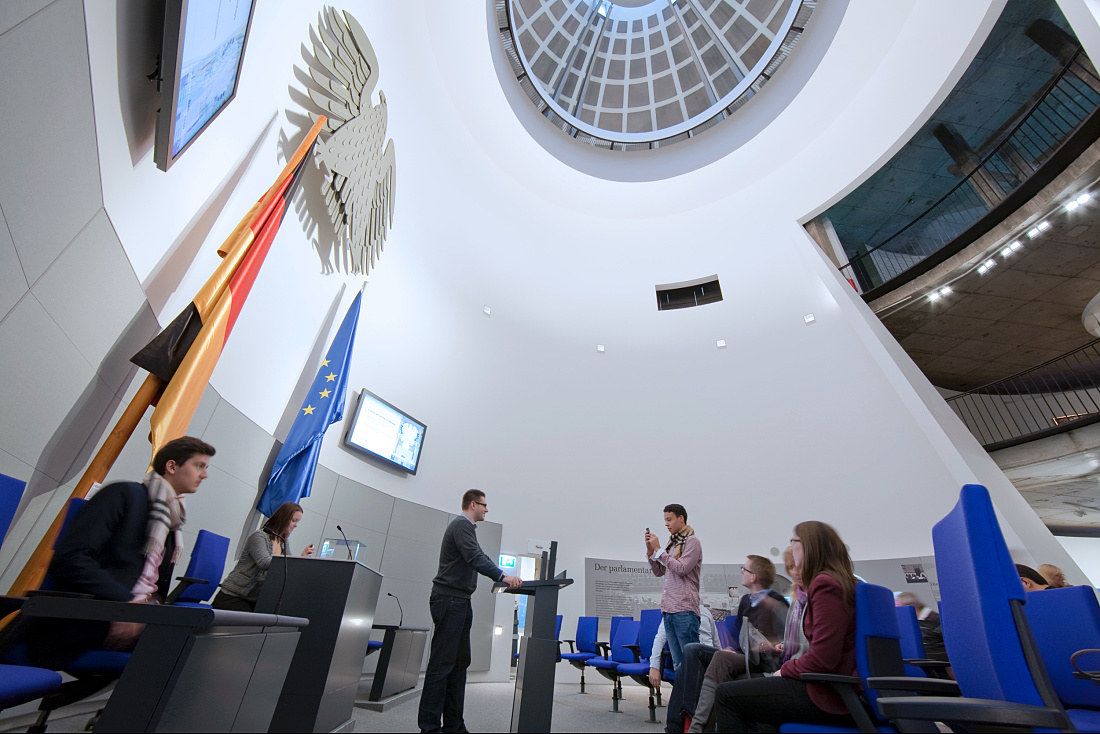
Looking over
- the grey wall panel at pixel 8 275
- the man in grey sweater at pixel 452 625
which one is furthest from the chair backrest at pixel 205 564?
the grey wall panel at pixel 8 275

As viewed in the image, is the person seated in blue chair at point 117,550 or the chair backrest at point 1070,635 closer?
the person seated in blue chair at point 117,550

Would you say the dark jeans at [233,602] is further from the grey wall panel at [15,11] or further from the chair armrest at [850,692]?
the chair armrest at [850,692]

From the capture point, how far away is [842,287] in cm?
706

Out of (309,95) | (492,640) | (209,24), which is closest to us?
(209,24)

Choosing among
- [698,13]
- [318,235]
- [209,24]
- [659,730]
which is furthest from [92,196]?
[698,13]

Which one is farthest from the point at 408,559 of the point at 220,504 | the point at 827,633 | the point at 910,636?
the point at 827,633

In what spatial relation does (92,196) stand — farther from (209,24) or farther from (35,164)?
(209,24)

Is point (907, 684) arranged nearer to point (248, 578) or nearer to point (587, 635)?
point (248, 578)

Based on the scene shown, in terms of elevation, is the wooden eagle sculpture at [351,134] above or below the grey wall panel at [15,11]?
above

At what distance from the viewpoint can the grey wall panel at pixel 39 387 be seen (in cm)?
183

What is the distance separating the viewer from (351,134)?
14.7 feet

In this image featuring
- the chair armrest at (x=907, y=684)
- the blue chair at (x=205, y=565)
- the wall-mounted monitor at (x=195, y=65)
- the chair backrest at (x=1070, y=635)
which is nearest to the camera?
the chair armrest at (x=907, y=684)

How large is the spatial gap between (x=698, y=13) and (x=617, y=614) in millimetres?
11840

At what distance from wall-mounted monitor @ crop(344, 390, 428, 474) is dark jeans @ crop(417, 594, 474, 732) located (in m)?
2.95
